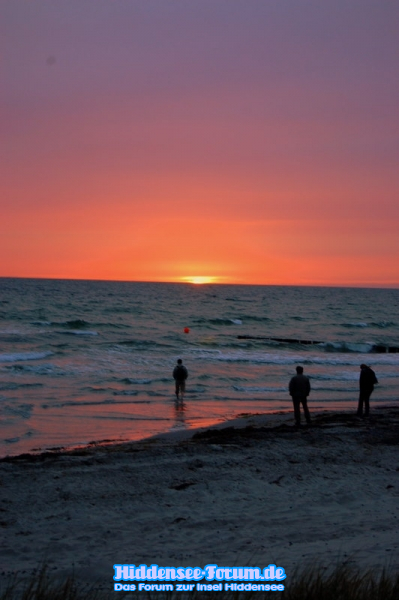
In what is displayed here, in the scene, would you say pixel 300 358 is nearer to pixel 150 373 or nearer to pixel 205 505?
pixel 150 373

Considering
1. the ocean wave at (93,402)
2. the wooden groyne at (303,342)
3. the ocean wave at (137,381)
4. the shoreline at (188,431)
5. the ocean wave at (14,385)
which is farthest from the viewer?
the wooden groyne at (303,342)

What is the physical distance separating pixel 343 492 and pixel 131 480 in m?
3.36

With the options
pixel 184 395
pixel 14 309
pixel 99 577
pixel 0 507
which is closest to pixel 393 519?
pixel 99 577

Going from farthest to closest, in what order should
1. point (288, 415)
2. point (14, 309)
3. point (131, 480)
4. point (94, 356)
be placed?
point (14, 309) < point (94, 356) < point (288, 415) < point (131, 480)

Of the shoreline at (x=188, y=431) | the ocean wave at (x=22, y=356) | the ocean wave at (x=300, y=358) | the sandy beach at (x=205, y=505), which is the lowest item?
the shoreline at (x=188, y=431)

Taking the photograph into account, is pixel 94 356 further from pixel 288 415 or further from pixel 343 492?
pixel 343 492

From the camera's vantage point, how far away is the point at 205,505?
8.51 meters

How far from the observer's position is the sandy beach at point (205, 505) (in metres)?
6.77

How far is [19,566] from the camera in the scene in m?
6.45

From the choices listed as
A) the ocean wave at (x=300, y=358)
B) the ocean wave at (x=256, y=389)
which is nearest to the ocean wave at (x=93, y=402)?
the ocean wave at (x=256, y=389)

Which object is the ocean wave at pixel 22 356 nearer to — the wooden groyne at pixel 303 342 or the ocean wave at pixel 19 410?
the ocean wave at pixel 19 410

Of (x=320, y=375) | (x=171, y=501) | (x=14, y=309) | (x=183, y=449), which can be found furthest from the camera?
(x=14, y=309)

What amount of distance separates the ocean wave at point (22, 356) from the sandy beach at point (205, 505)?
67.5 ft

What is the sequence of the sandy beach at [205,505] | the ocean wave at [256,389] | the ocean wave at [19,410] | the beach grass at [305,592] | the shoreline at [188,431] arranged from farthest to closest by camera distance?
1. the ocean wave at [256,389]
2. the ocean wave at [19,410]
3. the shoreline at [188,431]
4. the sandy beach at [205,505]
5. the beach grass at [305,592]
